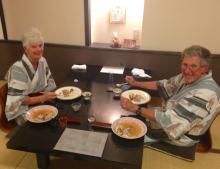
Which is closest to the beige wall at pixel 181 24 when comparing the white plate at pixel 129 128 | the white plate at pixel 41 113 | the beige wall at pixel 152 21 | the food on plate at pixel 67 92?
the beige wall at pixel 152 21

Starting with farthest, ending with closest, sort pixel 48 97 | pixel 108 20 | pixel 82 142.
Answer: pixel 108 20 → pixel 48 97 → pixel 82 142

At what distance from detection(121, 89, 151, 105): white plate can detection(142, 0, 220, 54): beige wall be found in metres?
0.97

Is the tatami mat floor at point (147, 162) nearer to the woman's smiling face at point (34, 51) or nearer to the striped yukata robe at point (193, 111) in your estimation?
the striped yukata robe at point (193, 111)

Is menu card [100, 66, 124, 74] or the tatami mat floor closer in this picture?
the tatami mat floor

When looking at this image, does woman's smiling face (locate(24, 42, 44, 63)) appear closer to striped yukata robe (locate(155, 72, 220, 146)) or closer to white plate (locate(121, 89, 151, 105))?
white plate (locate(121, 89, 151, 105))

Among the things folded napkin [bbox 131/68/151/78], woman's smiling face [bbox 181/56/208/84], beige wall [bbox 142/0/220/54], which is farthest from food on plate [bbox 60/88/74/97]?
beige wall [bbox 142/0/220/54]

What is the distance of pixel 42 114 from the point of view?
201 centimetres

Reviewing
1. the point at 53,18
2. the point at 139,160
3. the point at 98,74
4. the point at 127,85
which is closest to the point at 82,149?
the point at 139,160

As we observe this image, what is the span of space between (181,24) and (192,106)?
146cm

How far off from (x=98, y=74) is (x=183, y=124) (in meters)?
1.36

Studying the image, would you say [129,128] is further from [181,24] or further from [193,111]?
[181,24]

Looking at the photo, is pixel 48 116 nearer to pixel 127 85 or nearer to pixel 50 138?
pixel 50 138

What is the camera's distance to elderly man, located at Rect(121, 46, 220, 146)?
73.7 inches

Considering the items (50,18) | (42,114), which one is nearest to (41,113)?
(42,114)
